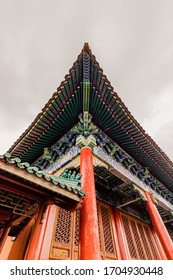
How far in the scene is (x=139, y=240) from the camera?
5965 millimetres

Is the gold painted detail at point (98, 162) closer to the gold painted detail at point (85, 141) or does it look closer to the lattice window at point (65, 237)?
the gold painted detail at point (85, 141)

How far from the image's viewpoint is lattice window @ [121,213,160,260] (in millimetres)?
5438

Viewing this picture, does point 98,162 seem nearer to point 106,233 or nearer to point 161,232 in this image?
point 106,233

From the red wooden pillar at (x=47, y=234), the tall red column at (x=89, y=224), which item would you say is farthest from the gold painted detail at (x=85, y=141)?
the red wooden pillar at (x=47, y=234)

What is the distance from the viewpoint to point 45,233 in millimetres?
3525

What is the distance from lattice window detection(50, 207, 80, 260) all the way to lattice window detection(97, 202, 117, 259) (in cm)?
104

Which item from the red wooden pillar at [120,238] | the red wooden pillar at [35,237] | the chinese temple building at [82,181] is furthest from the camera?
the red wooden pillar at [120,238]

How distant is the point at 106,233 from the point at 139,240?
6.37ft

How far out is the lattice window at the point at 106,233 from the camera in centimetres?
454

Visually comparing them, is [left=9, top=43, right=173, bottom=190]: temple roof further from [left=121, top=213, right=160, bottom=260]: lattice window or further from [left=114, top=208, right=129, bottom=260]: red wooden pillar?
[left=121, top=213, right=160, bottom=260]: lattice window

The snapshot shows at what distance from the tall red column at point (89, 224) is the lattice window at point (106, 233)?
2396 millimetres

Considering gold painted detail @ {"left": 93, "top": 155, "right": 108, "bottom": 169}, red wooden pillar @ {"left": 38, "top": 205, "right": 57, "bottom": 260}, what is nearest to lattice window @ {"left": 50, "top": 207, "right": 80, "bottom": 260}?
red wooden pillar @ {"left": 38, "top": 205, "right": 57, "bottom": 260}

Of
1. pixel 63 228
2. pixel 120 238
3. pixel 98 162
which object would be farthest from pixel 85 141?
pixel 120 238
